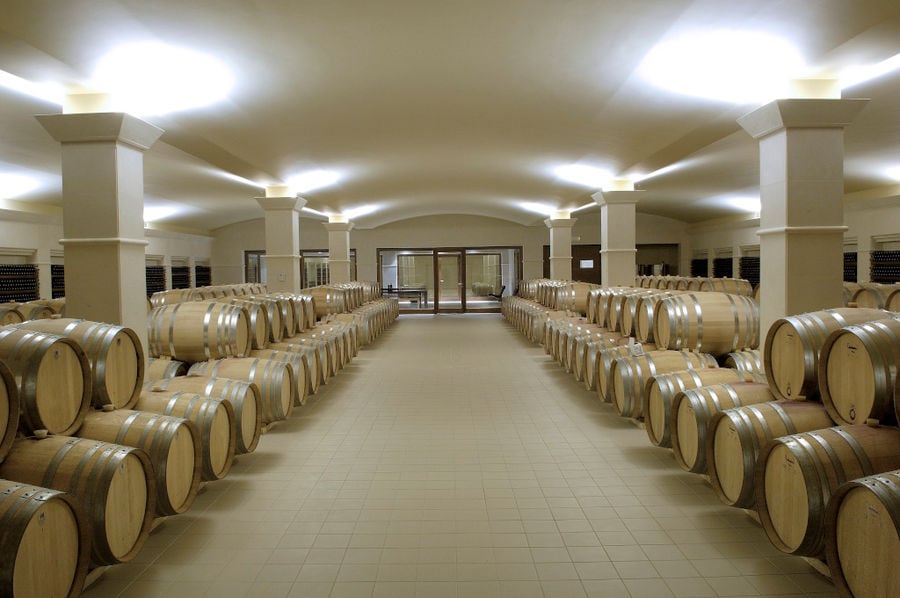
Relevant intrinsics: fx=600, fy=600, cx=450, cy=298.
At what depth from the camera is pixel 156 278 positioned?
720 inches

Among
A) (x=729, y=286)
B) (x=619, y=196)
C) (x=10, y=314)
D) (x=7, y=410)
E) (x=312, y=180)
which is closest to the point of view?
(x=7, y=410)

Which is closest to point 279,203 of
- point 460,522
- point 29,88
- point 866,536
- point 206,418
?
point 29,88

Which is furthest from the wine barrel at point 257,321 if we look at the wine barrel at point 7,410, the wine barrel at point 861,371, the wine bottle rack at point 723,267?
the wine bottle rack at point 723,267

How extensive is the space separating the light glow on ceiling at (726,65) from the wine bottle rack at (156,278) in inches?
648

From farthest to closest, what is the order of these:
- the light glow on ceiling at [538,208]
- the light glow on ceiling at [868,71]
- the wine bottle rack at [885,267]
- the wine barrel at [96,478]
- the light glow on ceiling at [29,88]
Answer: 1. the light glow on ceiling at [538,208]
2. the wine bottle rack at [885,267]
3. the light glow on ceiling at [29,88]
4. the light glow on ceiling at [868,71]
5. the wine barrel at [96,478]

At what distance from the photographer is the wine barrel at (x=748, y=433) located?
3.58 m

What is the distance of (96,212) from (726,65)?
18.6 ft

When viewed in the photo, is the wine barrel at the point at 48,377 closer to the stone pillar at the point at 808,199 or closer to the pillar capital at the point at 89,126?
the pillar capital at the point at 89,126

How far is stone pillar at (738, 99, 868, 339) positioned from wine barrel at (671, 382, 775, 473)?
4.49 ft

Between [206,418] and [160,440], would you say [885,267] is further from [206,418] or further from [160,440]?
[160,440]

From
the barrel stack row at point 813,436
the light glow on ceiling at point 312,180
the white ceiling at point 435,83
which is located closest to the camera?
the barrel stack row at point 813,436

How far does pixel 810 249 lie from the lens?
17.5 ft

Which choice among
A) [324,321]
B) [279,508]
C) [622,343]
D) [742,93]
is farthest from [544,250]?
[279,508]

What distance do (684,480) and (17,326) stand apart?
475cm
